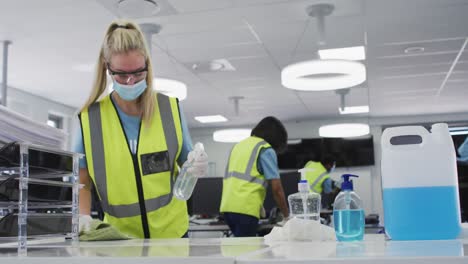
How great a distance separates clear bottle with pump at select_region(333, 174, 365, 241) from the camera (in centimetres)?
112

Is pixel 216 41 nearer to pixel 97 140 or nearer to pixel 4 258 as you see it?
pixel 97 140

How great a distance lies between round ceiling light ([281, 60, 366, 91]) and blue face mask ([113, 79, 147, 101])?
95.1 inches

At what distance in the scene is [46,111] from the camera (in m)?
7.63

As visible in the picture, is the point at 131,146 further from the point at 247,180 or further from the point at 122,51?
the point at 247,180

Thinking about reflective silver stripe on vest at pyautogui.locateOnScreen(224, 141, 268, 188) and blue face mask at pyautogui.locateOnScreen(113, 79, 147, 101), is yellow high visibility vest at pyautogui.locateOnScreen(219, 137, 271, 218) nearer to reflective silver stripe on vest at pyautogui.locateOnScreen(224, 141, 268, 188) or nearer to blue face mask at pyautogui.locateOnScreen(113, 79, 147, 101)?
reflective silver stripe on vest at pyautogui.locateOnScreen(224, 141, 268, 188)

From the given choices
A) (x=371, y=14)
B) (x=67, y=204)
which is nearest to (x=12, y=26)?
(x=371, y=14)

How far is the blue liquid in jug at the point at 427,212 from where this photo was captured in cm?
101

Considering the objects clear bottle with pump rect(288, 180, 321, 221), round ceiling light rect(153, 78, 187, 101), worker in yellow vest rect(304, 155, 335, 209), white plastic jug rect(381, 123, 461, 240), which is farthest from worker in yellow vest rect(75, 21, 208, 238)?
worker in yellow vest rect(304, 155, 335, 209)

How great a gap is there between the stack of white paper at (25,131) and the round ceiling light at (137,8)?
2782mm

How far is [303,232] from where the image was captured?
3.62ft

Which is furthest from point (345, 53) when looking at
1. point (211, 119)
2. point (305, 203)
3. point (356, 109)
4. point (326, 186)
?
point (305, 203)

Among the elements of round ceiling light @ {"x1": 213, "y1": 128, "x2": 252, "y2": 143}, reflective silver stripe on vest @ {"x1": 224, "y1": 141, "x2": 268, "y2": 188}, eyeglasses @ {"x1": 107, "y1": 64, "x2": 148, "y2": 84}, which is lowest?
reflective silver stripe on vest @ {"x1": 224, "y1": 141, "x2": 268, "y2": 188}

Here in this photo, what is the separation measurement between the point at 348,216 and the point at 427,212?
0.18m

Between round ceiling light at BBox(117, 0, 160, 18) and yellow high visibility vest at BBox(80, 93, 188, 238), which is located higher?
round ceiling light at BBox(117, 0, 160, 18)
